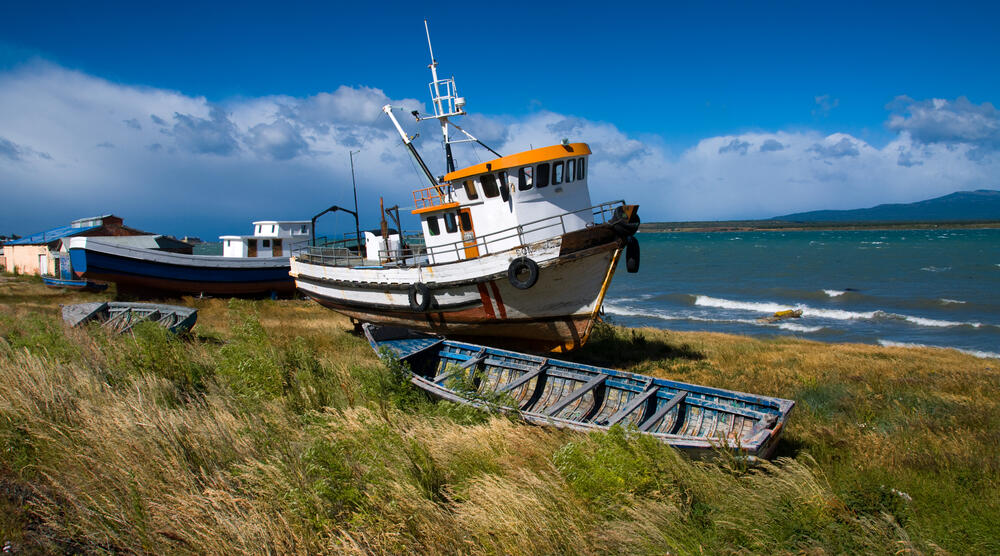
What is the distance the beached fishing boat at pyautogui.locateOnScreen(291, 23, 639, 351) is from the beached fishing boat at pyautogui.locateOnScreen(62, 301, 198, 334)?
4.69 meters

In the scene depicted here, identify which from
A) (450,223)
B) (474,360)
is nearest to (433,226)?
(450,223)

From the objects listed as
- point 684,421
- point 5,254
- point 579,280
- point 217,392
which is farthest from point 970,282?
point 5,254

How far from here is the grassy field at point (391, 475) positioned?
4074 mm

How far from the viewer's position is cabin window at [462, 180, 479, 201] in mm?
12734

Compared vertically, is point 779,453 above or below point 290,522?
below

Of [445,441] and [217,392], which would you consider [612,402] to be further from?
[217,392]

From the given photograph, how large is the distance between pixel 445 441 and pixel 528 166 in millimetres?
7951

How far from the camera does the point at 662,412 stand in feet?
22.4

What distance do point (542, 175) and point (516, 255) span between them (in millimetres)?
2138

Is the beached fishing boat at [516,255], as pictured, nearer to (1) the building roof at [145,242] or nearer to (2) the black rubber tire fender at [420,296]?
(2) the black rubber tire fender at [420,296]

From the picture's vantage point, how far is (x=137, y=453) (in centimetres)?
499

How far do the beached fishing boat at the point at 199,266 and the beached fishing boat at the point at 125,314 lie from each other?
20.3 ft

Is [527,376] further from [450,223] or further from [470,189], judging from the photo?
[450,223]

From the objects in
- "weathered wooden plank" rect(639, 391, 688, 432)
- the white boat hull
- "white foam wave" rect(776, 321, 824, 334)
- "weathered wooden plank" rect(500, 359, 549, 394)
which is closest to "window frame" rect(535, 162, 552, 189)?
the white boat hull
